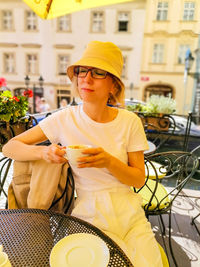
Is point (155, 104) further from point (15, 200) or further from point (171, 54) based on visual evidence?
point (171, 54)

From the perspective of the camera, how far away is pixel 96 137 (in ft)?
3.51

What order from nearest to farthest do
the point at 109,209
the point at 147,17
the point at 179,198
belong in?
the point at 109,209
the point at 179,198
the point at 147,17

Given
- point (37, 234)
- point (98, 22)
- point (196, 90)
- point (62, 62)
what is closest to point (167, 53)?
Result: point (196, 90)

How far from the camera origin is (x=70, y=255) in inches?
25.7

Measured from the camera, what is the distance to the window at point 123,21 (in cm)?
1348

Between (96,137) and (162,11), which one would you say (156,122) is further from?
(162,11)

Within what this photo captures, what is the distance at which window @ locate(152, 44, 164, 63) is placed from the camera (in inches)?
529

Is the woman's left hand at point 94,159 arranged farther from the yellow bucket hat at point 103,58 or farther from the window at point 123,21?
the window at point 123,21

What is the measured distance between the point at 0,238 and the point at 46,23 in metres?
15.9

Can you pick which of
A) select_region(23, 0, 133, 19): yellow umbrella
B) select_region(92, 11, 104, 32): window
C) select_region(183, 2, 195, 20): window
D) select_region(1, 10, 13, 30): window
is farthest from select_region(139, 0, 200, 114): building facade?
select_region(23, 0, 133, 19): yellow umbrella

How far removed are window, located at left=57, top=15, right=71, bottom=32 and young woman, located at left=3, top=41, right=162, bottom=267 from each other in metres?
15.0

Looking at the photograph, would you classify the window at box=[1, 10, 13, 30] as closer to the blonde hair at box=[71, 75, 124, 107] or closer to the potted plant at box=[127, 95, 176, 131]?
the potted plant at box=[127, 95, 176, 131]

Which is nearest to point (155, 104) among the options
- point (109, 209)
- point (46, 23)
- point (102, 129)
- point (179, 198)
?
point (179, 198)

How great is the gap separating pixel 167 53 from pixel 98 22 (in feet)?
17.0
